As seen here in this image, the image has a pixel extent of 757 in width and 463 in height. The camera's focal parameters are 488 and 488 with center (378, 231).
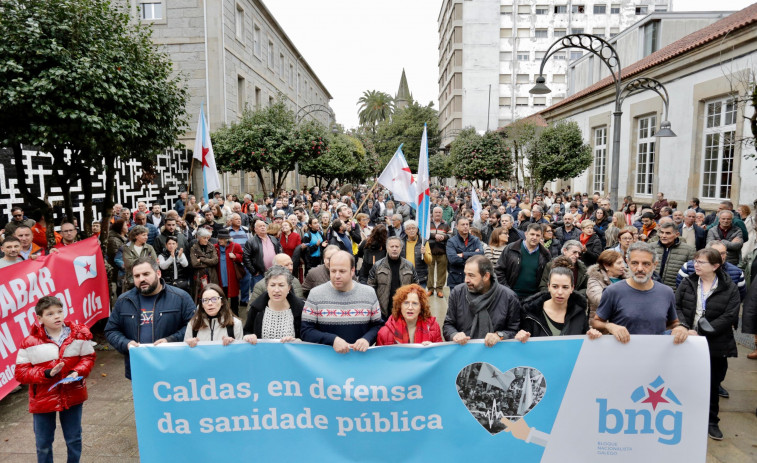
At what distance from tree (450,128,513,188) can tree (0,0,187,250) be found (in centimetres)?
2603

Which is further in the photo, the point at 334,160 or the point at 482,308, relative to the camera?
the point at 334,160

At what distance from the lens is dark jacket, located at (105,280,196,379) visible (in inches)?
153

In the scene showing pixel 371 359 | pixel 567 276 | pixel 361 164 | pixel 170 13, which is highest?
pixel 170 13

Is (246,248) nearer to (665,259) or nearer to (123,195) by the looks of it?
(665,259)

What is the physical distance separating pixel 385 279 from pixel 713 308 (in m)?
3.22

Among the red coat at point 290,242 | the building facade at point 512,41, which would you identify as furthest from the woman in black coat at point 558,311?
the building facade at point 512,41

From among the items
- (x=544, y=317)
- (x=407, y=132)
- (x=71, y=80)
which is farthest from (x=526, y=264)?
(x=407, y=132)

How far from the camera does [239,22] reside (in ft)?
81.5

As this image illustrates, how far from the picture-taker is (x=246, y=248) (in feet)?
24.1

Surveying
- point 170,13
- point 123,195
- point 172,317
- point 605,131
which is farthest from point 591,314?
point 170,13

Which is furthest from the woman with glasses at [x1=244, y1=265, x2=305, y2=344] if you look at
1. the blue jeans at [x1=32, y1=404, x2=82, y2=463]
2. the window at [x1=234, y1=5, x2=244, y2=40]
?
the window at [x1=234, y1=5, x2=244, y2=40]

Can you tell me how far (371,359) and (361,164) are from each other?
39.4m

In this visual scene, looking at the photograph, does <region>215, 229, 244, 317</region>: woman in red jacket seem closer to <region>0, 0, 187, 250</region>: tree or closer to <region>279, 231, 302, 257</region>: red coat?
<region>279, 231, 302, 257</region>: red coat

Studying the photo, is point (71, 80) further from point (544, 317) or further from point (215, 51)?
point (215, 51)
